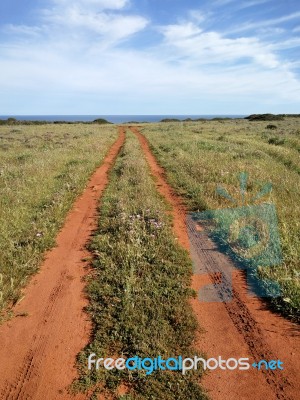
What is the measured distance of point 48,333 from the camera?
15.9 ft

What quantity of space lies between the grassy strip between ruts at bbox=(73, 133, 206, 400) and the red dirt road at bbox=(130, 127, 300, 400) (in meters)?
0.24

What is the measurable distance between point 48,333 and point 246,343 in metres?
2.98

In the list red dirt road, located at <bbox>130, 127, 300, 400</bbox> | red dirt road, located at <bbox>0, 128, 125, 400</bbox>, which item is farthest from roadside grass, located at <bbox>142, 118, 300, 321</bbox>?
red dirt road, located at <bbox>0, 128, 125, 400</bbox>

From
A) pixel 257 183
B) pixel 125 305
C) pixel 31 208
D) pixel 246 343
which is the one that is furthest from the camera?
pixel 257 183

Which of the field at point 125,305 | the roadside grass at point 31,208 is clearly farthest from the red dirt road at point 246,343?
the roadside grass at point 31,208

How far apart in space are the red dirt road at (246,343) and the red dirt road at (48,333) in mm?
1836

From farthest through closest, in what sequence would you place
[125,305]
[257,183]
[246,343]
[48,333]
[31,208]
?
[257,183], [31,208], [125,305], [48,333], [246,343]

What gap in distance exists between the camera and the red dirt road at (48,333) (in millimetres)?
3992

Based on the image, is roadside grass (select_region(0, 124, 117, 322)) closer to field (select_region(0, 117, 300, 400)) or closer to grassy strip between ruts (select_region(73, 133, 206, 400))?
field (select_region(0, 117, 300, 400))

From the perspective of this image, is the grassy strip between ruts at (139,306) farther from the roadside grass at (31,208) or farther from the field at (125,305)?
the roadside grass at (31,208)

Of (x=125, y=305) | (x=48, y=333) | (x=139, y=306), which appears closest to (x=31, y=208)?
(x=48, y=333)

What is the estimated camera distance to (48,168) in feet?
51.2

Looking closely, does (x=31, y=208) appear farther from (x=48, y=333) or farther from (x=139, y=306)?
(x=139, y=306)

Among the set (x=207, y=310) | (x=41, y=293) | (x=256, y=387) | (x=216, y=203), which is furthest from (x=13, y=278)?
(x=216, y=203)
